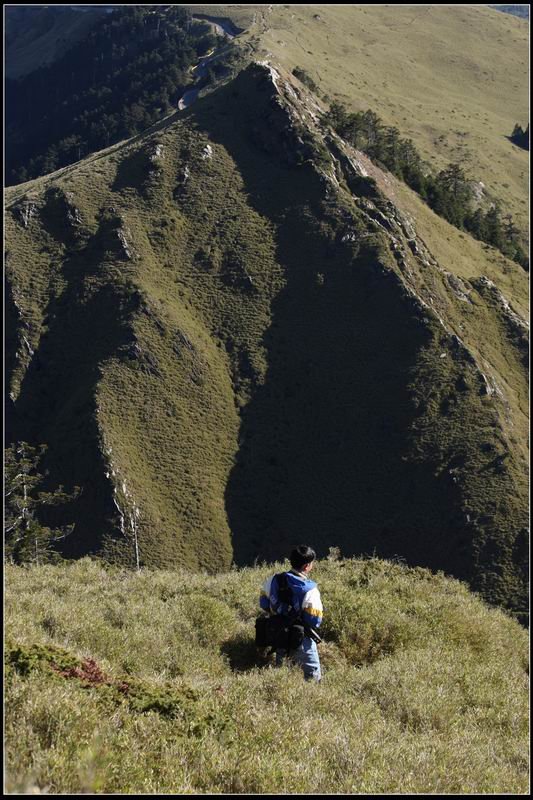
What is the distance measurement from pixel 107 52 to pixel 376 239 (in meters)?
137

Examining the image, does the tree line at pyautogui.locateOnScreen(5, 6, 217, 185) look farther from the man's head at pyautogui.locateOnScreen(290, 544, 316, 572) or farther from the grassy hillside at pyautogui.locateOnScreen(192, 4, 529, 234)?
the man's head at pyautogui.locateOnScreen(290, 544, 316, 572)

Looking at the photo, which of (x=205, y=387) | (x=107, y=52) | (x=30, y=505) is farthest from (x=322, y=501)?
(x=107, y=52)

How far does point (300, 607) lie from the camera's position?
855 cm

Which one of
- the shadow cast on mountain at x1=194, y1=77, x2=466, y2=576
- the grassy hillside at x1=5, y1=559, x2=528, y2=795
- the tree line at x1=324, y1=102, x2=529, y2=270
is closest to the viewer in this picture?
the grassy hillside at x1=5, y1=559, x2=528, y2=795

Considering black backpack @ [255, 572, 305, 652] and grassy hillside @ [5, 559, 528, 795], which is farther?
black backpack @ [255, 572, 305, 652]

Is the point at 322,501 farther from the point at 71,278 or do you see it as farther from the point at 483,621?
the point at 483,621

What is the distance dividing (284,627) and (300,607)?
0.37 meters

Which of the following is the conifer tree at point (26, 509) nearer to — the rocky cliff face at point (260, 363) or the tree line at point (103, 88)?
the rocky cliff face at point (260, 363)

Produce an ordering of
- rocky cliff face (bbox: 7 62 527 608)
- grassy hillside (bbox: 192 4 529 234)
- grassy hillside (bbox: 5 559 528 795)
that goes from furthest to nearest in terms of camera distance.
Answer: grassy hillside (bbox: 192 4 529 234), rocky cliff face (bbox: 7 62 527 608), grassy hillside (bbox: 5 559 528 795)

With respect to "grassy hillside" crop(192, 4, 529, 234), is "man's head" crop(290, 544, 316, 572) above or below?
below

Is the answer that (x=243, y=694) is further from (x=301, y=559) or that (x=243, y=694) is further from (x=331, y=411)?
(x=331, y=411)

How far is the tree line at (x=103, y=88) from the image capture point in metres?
137

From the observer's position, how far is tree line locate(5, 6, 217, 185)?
5404 inches

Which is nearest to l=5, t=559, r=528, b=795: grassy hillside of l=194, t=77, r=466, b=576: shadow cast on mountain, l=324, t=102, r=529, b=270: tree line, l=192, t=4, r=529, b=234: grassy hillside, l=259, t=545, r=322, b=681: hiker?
l=259, t=545, r=322, b=681: hiker
